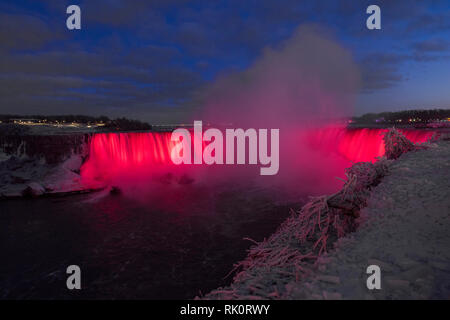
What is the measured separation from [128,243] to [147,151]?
1891 cm

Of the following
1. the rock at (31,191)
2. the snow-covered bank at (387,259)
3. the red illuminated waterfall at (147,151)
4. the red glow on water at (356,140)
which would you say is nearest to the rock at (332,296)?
the snow-covered bank at (387,259)

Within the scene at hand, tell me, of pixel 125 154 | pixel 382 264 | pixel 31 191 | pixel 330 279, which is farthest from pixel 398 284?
pixel 125 154

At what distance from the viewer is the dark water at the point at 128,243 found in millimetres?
7789

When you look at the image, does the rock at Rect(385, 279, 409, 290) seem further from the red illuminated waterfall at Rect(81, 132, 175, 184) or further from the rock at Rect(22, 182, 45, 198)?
the red illuminated waterfall at Rect(81, 132, 175, 184)

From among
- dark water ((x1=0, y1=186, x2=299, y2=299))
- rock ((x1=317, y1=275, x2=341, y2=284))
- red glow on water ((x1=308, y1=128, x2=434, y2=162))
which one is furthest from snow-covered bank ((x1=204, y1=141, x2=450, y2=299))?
red glow on water ((x1=308, y1=128, x2=434, y2=162))

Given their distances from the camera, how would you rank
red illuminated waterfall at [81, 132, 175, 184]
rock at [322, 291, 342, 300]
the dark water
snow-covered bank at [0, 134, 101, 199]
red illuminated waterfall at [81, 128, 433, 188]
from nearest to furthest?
rock at [322, 291, 342, 300] < the dark water < snow-covered bank at [0, 134, 101, 199] < red illuminated waterfall at [81, 128, 433, 188] < red illuminated waterfall at [81, 132, 175, 184]

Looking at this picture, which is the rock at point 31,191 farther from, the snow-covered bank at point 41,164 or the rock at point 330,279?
the rock at point 330,279

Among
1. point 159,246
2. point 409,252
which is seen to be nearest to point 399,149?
point 409,252

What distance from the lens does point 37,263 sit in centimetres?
931

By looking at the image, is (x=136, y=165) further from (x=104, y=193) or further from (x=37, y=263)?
(x=37, y=263)

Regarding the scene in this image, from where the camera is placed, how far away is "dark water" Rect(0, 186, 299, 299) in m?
7.79

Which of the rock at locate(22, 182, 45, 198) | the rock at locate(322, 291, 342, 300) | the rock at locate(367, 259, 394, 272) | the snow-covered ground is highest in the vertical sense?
the rock at locate(367, 259, 394, 272)

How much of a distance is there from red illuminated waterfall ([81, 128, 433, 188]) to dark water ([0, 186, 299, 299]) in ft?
25.7

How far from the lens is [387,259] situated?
9.57 feet
